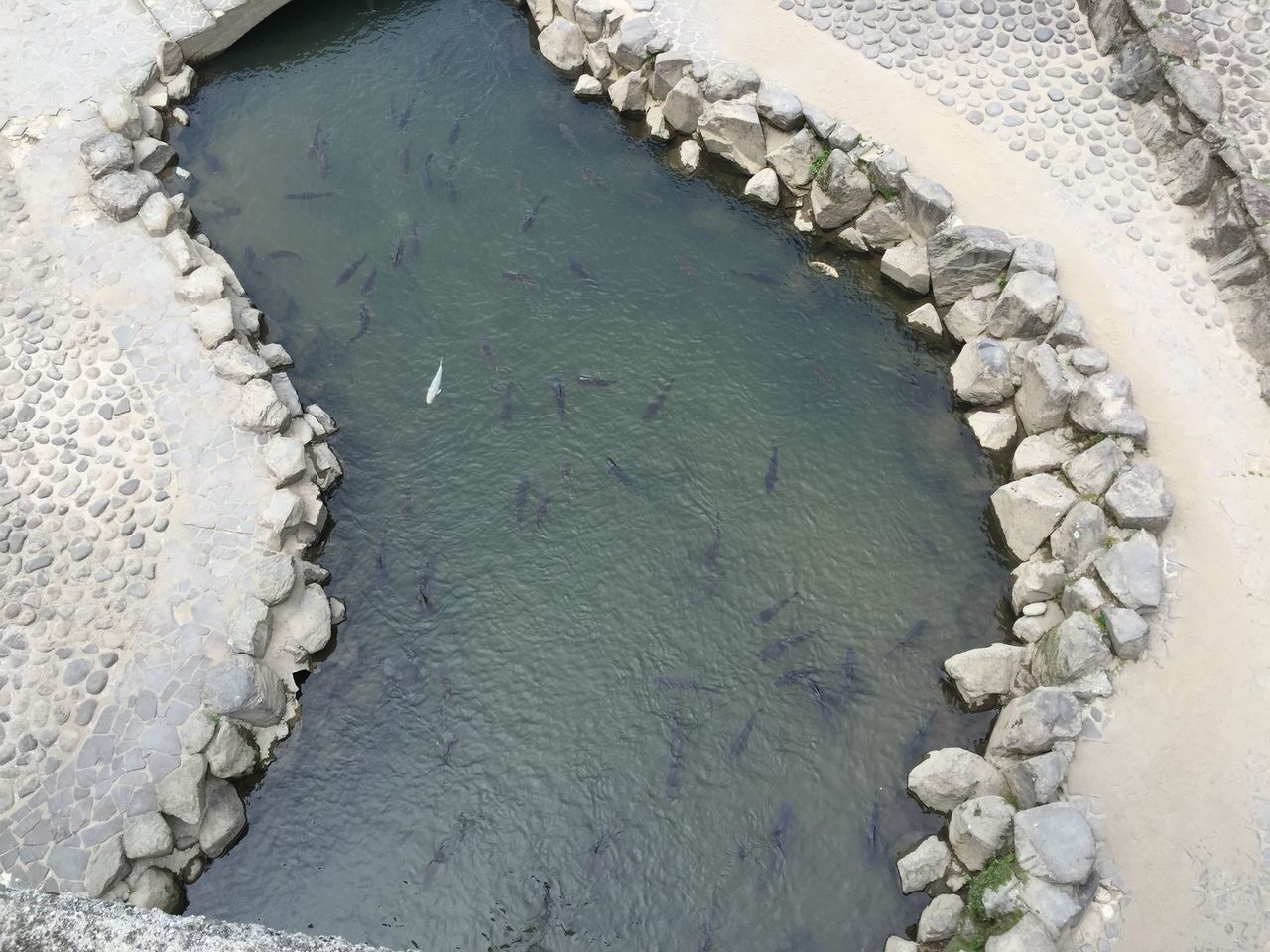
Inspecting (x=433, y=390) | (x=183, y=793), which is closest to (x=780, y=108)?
(x=433, y=390)

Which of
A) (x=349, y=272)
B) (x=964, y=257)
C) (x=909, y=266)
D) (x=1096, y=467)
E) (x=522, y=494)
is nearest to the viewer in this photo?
(x=1096, y=467)

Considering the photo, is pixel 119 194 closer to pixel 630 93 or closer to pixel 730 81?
pixel 630 93

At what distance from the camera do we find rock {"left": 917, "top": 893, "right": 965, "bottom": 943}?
10375 mm

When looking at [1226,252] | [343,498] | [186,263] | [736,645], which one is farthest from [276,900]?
[1226,252]

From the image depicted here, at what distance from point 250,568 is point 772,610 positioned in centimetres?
623

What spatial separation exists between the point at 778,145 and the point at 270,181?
7929mm

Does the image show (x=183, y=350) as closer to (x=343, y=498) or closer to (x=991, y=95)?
(x=343, y=498)

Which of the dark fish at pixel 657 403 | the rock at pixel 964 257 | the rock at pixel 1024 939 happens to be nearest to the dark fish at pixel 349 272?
the dark fish at pixel 657 403

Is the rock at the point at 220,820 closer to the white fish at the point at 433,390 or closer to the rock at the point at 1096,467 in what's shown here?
the white fish at the point at 433,390

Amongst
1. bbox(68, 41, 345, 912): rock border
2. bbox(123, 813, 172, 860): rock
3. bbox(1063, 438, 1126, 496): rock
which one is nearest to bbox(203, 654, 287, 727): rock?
bbox(68, 41, 345, 912): rock border

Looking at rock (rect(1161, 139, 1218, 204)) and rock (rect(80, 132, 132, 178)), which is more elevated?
rock (rect(1161, 139, 1218, 204))

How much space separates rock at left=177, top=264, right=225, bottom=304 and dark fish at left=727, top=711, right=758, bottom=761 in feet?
29.3

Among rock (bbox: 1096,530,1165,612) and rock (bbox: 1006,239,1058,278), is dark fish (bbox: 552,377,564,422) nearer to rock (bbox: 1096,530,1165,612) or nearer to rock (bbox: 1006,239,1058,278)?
rock (bbox: 1006,239,1058,278)

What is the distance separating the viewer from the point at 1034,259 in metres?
14.1
